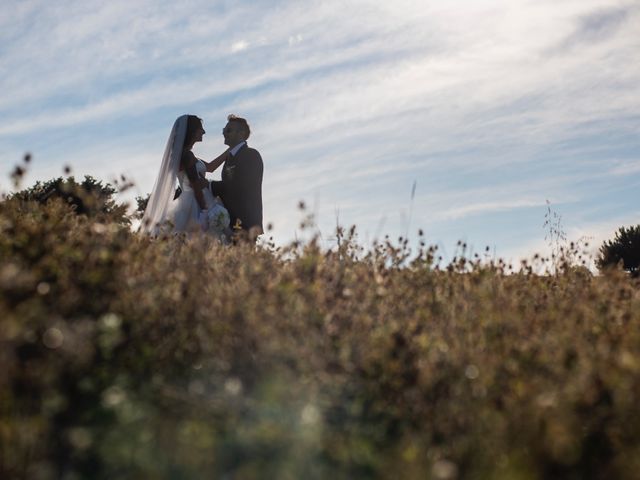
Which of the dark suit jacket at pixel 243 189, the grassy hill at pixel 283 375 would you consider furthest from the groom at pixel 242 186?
the grassy hill at pixel 283 375

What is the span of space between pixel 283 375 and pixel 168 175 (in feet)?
32.2

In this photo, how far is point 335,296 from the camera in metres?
→ 5.39

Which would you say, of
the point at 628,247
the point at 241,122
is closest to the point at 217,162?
the point at 241,122

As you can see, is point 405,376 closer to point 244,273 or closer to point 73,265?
point 244,273


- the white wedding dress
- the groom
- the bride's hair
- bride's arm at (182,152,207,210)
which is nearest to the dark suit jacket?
the groom

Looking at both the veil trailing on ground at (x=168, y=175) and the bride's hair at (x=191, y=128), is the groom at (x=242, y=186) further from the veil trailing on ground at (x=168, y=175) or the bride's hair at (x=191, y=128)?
the veil trailing on ground at (x=168, y=175)

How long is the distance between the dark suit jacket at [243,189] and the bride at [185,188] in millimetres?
310

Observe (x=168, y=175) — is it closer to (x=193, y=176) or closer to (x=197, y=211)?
(x=193, y=176)

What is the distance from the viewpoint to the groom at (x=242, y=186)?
1377cm

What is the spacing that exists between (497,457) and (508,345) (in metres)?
1.25

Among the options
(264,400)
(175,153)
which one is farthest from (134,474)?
(175,153)

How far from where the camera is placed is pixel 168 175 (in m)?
13.5

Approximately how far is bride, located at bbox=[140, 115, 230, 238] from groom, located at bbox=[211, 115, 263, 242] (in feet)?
1.04

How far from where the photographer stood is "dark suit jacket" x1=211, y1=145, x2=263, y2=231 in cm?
1377
